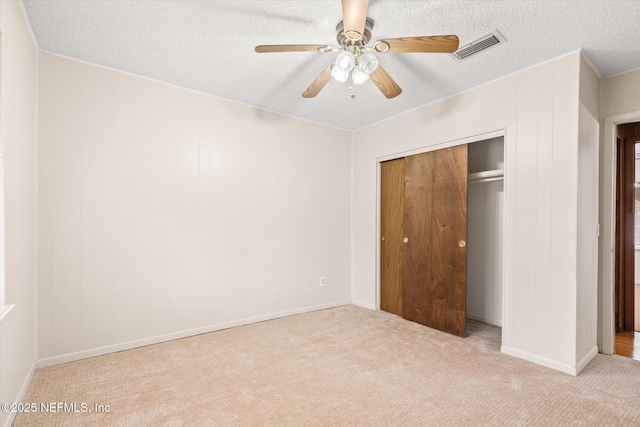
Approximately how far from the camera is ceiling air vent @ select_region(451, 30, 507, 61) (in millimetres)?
2314

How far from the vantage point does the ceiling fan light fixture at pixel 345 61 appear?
1.97m

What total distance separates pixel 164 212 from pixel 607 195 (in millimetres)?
4087

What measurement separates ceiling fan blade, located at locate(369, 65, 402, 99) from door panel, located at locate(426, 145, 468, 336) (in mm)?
1269

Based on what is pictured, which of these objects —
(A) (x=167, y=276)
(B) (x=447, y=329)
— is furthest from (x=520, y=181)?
(A) (x=167, y=276)

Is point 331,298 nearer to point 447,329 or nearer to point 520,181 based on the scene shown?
point 447,329

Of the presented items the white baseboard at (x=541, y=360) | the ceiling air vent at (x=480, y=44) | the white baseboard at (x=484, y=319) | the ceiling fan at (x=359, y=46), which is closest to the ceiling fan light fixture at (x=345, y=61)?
the ceiling fan at (x=359, y=46)

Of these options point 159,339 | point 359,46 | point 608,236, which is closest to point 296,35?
point 359,46

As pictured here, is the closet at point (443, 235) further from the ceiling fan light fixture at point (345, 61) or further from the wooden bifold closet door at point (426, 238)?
the ceiling fan light fixture at point (345, 61)

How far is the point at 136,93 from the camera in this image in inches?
119

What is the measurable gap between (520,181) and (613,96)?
3.73 ft

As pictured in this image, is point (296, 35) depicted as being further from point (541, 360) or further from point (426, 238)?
point (541, 360)

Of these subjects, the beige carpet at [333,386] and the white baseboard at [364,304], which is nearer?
the beige carpet at [333,386]

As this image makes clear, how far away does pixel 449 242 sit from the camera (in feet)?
11.2

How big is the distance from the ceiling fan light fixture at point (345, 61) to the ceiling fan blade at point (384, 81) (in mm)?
235
